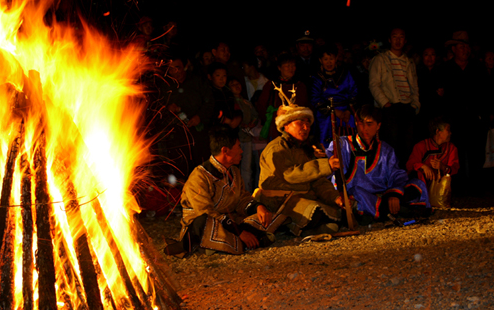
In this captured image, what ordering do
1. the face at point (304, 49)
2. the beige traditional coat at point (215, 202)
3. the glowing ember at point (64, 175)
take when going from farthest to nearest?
the face at point (304, 49) → the beige traditional coat at point (215, 202) → the glowing ember at point (64, 175)

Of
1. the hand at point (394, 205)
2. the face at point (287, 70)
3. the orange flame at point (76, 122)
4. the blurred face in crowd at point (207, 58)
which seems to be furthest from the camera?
the blurred face in crowd at point (207, 58)

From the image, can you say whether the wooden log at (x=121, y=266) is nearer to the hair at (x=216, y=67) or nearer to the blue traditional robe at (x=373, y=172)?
the blue traditional robe at (x=373, y=172)

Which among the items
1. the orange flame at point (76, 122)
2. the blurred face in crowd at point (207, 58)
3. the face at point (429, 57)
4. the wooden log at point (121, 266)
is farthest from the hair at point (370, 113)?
the wooden log at point (121, 266)

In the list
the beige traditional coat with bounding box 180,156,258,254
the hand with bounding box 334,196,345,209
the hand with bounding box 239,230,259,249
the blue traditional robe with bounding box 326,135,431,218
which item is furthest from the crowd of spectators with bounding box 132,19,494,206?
the hand with bounding box 239,230,259,249

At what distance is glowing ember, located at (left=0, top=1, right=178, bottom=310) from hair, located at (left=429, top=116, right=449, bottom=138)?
4623 millimetres

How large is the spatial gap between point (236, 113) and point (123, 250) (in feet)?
13.2

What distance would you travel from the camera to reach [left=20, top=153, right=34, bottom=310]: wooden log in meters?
2.64

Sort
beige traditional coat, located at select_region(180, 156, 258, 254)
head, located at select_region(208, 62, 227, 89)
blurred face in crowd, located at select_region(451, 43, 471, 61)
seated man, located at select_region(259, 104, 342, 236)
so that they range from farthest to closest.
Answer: blurred face in crowd, located at select_region(451, 43, 471, 61)
head, located at select_region(208, 62, 227, 89)
seated man, located at select_region(259, 104, 342, 236)
beige traditional coat, located at select_region(180, 156, 258, 254)

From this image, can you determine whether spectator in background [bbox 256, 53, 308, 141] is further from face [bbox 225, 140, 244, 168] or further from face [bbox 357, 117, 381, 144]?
face [bbox 225, 140, 244, 168]

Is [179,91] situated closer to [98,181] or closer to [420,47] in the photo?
[98,181]

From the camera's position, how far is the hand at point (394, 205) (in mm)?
5898

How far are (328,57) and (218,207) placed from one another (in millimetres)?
3004

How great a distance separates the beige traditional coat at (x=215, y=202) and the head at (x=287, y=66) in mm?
2290

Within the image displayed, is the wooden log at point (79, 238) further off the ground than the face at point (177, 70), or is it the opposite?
the face at point (177, 70)
